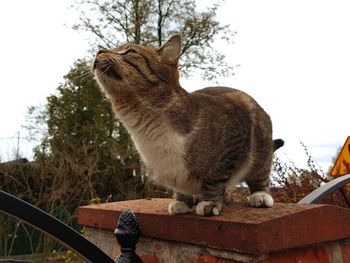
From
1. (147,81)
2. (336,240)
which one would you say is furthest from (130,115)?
(336,240)

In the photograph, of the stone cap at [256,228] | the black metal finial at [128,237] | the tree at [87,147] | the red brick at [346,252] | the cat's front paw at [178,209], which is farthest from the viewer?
the tree at [87,147]

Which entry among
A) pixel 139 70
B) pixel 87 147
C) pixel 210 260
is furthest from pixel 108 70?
pixel 87 147

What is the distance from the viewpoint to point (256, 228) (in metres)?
1.26

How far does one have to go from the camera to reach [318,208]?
4.84ft

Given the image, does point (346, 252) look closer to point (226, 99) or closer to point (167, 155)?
point (167, 155)

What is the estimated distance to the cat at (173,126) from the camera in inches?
73.0

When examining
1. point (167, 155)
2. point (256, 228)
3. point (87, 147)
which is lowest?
point (256, 228)

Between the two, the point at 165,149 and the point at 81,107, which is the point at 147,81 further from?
the point at 81,107

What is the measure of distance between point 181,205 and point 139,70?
2.09 ft

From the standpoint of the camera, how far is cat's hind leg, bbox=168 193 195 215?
1770mm

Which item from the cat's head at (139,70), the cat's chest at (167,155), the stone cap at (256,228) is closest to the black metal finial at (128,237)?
the stone cap at (256,228)

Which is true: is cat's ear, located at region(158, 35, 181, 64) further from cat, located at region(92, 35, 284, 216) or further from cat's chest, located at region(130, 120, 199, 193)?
cat's chest, located at region(130, 120, 199, 193)

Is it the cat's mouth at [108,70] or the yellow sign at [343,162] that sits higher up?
the cat's mouth at [108,70]

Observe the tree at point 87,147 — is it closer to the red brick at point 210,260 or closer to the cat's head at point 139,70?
the cat's head at point 139,70
